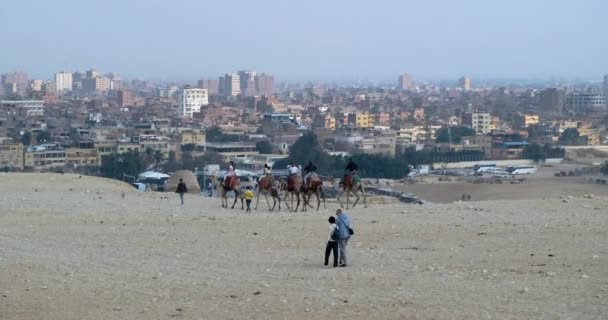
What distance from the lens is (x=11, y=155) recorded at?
186 ft

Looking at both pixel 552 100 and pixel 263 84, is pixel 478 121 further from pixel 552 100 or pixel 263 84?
pixel 263 84

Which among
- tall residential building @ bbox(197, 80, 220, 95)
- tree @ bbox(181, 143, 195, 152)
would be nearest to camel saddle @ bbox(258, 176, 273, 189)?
tree @ bbox(181, 143, 195, 152)

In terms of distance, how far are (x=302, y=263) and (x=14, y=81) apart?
175 m

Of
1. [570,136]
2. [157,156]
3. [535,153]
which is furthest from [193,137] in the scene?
[570,136]

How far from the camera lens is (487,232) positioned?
16.1m

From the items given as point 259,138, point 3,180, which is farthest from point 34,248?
point 259,138

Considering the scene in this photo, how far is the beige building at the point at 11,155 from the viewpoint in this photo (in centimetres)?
5526

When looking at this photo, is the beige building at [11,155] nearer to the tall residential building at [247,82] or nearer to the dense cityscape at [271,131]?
the dense cityscape at [271,131]

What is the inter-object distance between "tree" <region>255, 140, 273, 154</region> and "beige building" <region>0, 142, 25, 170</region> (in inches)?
469

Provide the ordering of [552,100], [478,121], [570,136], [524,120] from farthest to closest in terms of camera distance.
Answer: [552,100], [524,120], [478,121], [570,136]

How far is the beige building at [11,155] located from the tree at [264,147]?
1191 centimetres

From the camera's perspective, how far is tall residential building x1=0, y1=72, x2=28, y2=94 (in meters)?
170

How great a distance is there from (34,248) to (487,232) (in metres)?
5.42

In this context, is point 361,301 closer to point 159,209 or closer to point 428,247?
point 428,247
